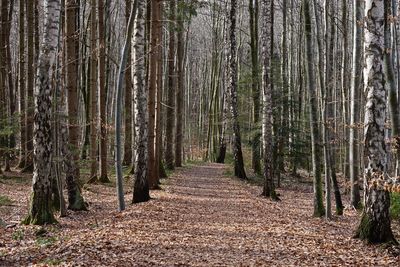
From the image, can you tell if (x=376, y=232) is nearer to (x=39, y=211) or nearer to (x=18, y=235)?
(x=18, y=235)

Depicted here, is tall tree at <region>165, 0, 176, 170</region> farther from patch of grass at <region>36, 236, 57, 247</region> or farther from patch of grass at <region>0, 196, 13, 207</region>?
patch of grass at <region>36, 236, 57, 247</region>

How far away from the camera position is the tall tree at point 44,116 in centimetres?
954

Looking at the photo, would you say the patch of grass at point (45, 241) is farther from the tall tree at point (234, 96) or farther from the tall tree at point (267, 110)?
the tall tree at point (234, 96)

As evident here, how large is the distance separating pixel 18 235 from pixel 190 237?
3.27m

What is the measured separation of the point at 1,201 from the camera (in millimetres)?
10609

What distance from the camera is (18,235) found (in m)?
8.88

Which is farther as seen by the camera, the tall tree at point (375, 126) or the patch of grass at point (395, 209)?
the patch of grass at point (395, 209)

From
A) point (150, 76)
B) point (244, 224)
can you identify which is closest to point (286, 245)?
point (244, 224)

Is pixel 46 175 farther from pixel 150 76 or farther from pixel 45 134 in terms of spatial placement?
pixel 150 76

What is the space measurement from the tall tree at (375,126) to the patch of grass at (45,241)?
5.46 meters

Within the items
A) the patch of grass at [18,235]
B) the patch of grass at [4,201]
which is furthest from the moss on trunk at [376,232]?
the patch of grass at [4,201]

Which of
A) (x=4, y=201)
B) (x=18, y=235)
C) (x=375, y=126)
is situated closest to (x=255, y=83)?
(x=4, y=201)

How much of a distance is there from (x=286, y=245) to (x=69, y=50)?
8230 millimetres

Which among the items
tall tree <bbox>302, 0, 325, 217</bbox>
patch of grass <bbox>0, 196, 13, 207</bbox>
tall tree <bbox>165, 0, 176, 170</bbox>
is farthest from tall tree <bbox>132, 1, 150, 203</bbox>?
tall tree <bbox>165, 0, 176, 170</bbox>
